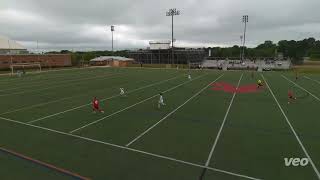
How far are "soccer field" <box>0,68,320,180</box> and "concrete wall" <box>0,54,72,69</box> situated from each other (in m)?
→ 51.1

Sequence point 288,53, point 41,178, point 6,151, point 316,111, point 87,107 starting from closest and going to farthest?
1. point 41,178
2. point 6,151
3. point 316,111
4. point 87,107
5. point 288,53

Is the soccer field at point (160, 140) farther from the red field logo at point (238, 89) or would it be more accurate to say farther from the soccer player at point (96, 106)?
the red field logo at point (238, 89)

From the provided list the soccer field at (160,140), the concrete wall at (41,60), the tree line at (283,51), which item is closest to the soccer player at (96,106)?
the soccer field at (160,140)

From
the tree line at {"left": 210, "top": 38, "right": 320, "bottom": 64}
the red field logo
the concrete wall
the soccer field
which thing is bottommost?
the soccer field

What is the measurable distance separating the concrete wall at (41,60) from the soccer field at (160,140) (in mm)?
51098

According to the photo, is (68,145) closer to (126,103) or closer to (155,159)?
(155,159)

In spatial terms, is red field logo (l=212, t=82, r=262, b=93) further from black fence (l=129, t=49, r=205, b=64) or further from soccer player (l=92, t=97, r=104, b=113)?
black fence (l=129, t=49, r=205, b=64)

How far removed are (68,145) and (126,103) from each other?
9852mm

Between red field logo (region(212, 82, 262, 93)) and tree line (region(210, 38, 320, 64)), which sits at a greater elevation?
tree line (region(210, 38, 320, 64))

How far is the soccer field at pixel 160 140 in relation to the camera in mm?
9773

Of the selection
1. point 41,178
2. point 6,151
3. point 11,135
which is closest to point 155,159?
point 41,178

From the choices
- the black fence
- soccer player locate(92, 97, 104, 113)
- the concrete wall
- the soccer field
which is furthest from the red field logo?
the black fence

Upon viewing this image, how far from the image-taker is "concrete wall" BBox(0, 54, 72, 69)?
67438 mm

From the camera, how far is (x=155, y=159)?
426 inches
